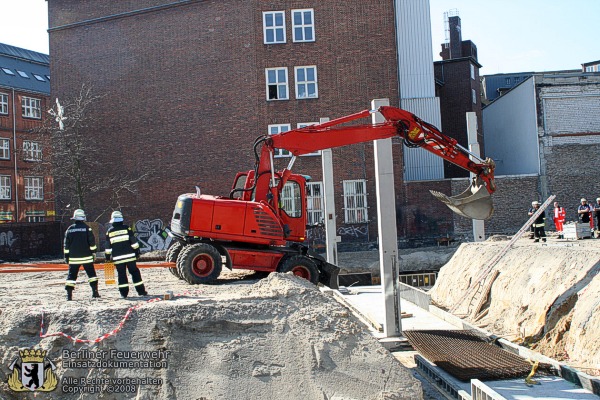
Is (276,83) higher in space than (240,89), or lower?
higher

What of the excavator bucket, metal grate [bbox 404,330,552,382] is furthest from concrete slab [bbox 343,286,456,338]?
the excavator bucket

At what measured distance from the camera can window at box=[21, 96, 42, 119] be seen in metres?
48.0

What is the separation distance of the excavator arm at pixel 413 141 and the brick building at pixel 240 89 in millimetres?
17370

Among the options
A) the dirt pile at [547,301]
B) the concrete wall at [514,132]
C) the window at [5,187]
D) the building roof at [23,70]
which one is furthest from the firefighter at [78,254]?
the building roof at [23,70]

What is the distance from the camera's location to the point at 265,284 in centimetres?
1047

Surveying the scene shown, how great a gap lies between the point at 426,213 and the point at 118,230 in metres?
22.5

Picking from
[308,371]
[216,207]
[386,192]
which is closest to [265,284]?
[308,371]

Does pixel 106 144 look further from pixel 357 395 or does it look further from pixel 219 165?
pixel 357 395

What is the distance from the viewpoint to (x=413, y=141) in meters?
13.5

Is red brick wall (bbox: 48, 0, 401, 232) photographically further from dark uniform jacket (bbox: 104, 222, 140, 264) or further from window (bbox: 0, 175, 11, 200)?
dark uniform jacket (bbox: 104, 222, 140, 264)

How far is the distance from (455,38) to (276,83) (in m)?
19.3

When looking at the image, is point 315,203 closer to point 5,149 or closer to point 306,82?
point 306,82

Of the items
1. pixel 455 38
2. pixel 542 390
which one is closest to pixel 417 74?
pixel 455 38

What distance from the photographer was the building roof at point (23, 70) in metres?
47.3
